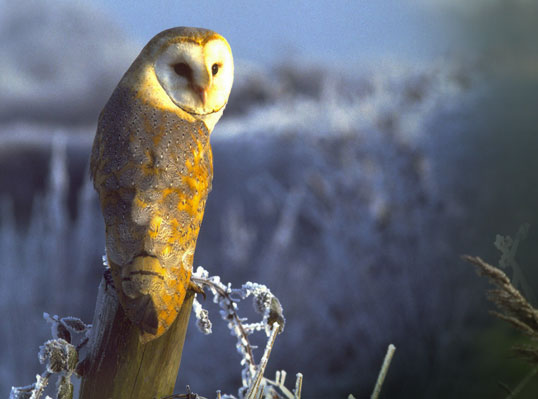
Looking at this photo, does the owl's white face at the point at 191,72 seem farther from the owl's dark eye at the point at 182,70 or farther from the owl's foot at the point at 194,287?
the owl's foot at the point at 194,287

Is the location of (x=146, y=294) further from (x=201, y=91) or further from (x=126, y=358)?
(x=201, y=91)

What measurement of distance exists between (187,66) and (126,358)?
66 cm

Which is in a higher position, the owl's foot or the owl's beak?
the owl's beak

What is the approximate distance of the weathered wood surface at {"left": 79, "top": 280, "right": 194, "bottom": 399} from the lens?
3.63 feet

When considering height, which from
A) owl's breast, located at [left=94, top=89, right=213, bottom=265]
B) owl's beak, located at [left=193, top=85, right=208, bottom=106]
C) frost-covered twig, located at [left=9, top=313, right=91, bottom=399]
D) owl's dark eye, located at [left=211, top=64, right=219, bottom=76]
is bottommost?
frost-covered twig, located at [left=9, top=313, right=91, bottom=399]

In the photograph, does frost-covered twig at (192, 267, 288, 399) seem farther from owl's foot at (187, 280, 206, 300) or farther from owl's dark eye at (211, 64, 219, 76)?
owl's dark eye at (211, 64, 219, 76)

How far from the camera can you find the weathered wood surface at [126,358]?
1.11 m

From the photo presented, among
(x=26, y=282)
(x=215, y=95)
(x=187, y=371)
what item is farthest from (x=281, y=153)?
(x=215, y=95)

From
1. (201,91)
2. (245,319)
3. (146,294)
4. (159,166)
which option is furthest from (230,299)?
(201,91)

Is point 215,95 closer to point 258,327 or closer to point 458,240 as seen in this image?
point 258,327

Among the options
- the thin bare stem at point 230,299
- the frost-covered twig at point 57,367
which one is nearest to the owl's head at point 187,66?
the thin bare stem at point 230,299

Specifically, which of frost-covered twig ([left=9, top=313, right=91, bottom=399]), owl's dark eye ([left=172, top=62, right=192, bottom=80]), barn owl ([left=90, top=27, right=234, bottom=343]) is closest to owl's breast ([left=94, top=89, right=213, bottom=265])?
barn owl ([left=90, top=27, right=234, bottom=343])

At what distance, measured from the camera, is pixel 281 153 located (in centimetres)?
302

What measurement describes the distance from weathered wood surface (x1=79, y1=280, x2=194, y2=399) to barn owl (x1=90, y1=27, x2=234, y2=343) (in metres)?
0.05
